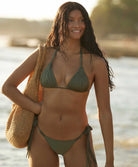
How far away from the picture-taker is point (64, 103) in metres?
3.63

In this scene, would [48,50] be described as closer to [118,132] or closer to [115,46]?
[118,132]

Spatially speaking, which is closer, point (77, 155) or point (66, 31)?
point (77, 155)

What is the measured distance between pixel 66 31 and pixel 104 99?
616 mm

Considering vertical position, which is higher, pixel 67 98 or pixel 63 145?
pixel 67 98

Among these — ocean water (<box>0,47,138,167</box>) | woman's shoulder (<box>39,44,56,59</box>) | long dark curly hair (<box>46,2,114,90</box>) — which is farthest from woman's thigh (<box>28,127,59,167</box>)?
ocean water (<box>0,47,138,167</box>)

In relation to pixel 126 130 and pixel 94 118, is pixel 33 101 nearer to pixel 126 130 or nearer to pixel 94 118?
pixel 126 130

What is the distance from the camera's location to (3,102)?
13562mm

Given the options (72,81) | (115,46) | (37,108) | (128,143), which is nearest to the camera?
(72,81)

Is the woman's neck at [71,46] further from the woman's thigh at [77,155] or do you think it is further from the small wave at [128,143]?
the small wave at [128,143]

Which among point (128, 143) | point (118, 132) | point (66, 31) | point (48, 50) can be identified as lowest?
point (118, 132)

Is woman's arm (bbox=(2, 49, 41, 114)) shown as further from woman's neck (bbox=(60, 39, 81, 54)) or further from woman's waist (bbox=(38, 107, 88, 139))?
woman's neck (bbox=(60, 39, 81, 54))

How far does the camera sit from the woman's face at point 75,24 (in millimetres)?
3719

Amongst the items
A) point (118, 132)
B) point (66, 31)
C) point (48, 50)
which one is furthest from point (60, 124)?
point (118, 132)

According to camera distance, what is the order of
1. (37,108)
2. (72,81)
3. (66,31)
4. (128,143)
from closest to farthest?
1. (72,81)
2. (37,108)
3. (66,31)
4. (128,143)
